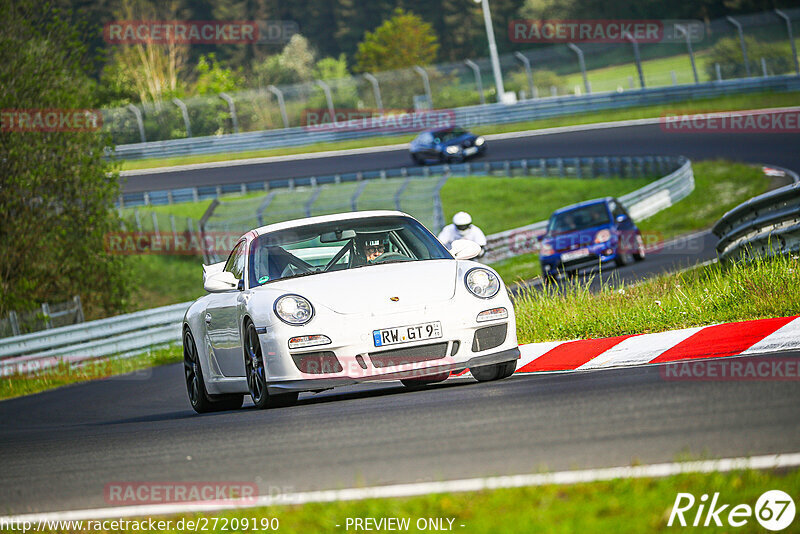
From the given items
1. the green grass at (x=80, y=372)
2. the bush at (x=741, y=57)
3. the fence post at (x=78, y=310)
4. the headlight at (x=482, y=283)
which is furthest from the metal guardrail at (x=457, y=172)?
the headlight at (x=482, y=283)

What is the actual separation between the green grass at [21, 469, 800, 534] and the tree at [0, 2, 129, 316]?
20.4 metres

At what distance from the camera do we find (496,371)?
8.54m

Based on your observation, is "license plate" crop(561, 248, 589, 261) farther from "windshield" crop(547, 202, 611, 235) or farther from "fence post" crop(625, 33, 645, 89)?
"fence post" crop(625, 33, 645, 89)

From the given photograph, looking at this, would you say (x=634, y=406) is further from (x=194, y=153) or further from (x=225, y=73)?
(x=225, y=73)

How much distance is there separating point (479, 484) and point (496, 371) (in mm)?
3993

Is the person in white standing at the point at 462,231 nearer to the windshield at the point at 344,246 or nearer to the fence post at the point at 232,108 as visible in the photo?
the windshield at the point at 344,246

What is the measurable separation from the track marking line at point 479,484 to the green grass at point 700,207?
19.5 meters

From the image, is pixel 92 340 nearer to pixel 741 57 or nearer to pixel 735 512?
pixel 735 512

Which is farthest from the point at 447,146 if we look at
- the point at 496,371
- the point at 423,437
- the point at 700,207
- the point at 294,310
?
the point at 423,437

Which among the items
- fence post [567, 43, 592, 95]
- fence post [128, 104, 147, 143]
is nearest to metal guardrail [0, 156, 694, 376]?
fence post [567, 43, 592, 95]

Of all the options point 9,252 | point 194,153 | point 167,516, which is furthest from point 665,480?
point 194,153

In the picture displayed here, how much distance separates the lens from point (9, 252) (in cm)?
2370

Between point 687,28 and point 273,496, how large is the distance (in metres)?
42.5

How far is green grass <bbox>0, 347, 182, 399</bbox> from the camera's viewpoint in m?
17.4
